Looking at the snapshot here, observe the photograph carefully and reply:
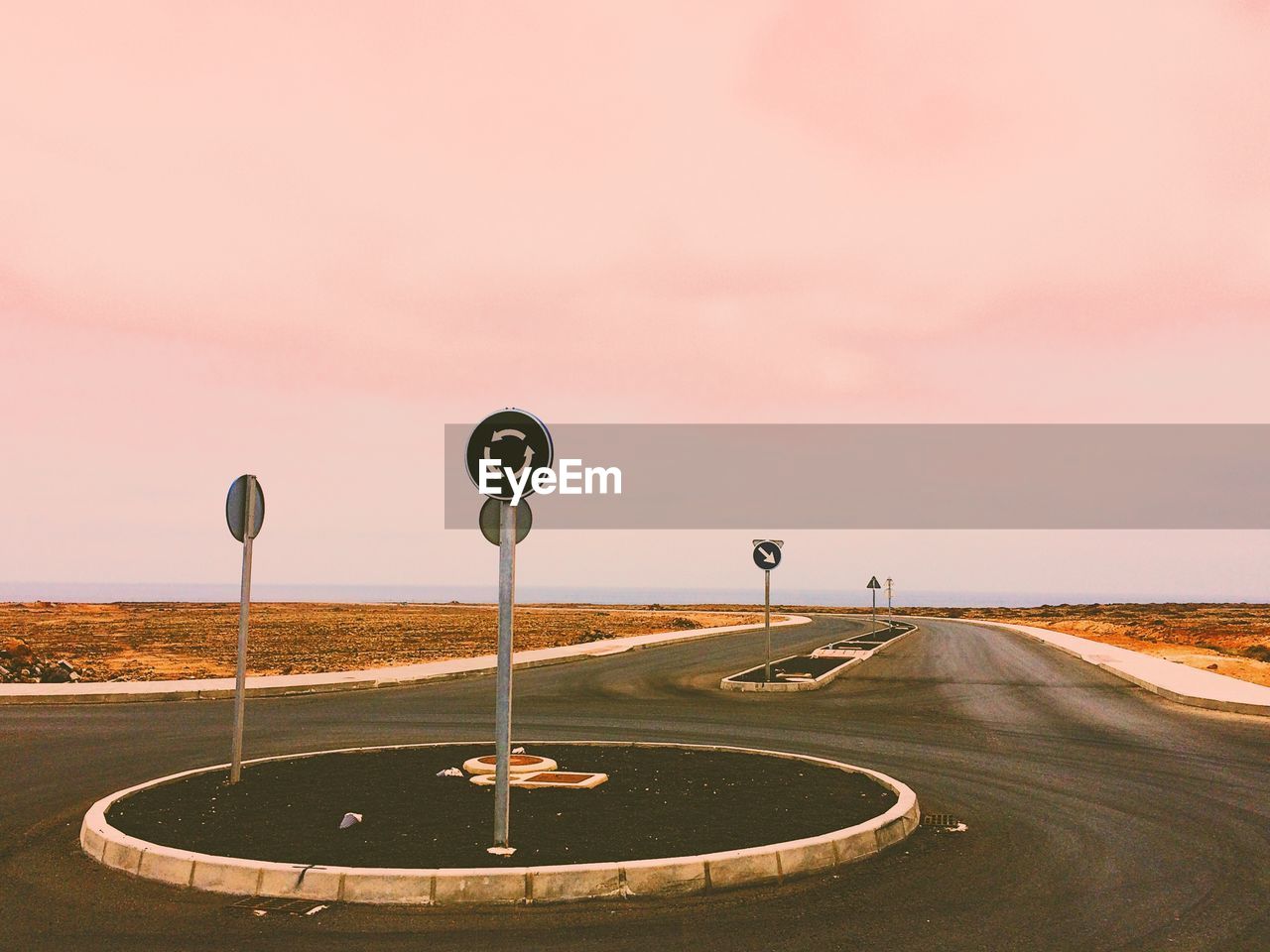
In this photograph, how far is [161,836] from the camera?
7129mm

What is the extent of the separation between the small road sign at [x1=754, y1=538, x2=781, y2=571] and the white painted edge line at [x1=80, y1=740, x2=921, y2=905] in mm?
12595

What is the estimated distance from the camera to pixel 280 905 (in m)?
5.97

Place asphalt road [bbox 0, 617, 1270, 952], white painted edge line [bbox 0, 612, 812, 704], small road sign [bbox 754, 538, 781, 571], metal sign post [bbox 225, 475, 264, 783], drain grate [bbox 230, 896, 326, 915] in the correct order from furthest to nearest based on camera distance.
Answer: small road sign [bbox 754, 538, 781, 571] < white painted edge line [bbox 0, 612, 812, 704] < metal sign post [bbox 225, 475, 264, 783] < drain grate [bbox 230, 896, 326, 915] < asphalt road [bbox 0, 617, 1270, 952]

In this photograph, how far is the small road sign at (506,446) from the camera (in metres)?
6.73

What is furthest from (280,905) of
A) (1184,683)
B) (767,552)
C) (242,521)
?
(1184,683)

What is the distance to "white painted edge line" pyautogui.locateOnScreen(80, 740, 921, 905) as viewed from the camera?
19.8 feet

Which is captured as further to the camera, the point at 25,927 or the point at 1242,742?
the point at 1242,742

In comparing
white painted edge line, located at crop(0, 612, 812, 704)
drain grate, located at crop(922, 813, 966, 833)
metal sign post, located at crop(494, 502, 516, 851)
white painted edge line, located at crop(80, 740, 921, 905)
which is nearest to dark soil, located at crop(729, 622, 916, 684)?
white painted edge line, located at crop(0, 612, 812, 704)

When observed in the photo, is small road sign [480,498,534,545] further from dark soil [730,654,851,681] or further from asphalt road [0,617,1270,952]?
dark soil [730,654,851,681]

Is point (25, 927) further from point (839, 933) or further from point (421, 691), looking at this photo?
point (421, 691)

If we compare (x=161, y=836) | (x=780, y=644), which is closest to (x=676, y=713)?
(x=161, y=836)

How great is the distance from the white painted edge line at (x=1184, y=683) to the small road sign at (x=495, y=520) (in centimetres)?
1517

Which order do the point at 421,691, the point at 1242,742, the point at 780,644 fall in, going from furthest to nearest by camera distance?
the point at 780,644 → the point at 421,691 → the point at 1242,742

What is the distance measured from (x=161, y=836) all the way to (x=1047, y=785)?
27.5ft
